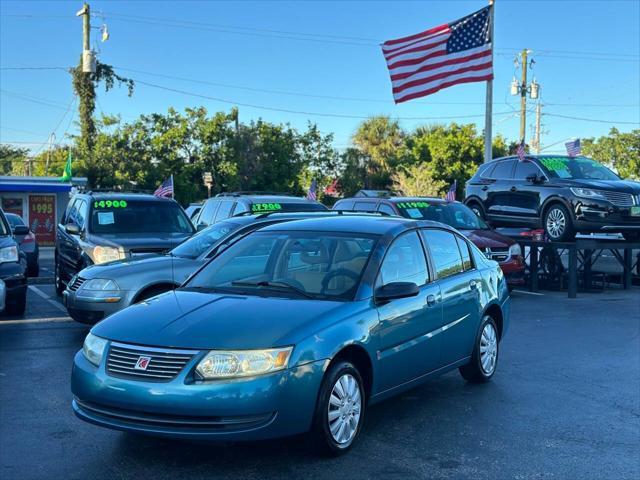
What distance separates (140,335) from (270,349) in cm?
87

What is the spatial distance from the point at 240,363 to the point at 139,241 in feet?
21.9

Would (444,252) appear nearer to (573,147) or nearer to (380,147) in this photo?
(573,147)

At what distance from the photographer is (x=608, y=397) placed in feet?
21.3

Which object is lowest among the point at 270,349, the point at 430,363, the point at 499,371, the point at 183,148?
the point at 499,371

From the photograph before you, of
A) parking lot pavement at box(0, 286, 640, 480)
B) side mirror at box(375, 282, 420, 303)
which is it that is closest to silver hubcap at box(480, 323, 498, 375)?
parking lot pavement at box(0, 286, 640, 480)

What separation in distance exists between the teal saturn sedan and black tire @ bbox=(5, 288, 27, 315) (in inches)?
221

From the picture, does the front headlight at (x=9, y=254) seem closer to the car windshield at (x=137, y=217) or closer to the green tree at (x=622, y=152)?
the car windshield at (x=137, y=217)

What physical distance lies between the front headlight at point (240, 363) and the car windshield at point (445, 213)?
31.2 ft

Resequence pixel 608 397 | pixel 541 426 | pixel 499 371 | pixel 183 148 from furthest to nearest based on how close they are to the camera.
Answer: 1. pixel 183 148
2. pixel 499 371
3. pixel 608 397
4. pixel 541 426

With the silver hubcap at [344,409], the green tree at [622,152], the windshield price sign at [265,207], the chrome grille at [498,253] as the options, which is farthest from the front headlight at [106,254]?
the green tree at [622,152]

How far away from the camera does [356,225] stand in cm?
592

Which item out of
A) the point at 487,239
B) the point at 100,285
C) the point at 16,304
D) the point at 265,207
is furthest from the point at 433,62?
the point at 100,285

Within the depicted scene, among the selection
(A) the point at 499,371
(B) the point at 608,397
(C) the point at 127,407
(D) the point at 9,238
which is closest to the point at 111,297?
(D) the point at 9,238

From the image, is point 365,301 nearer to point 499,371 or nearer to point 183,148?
point 499,371
